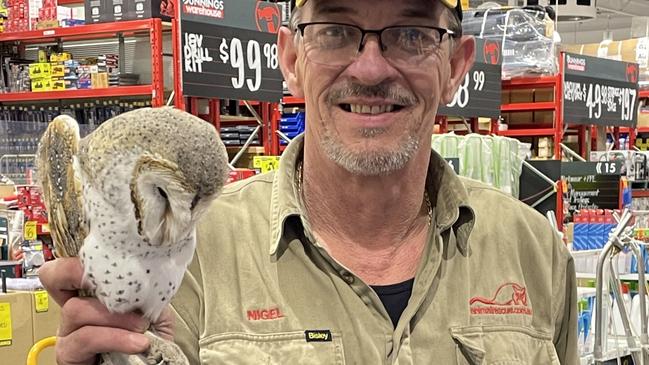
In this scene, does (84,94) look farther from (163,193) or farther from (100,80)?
(163,193)

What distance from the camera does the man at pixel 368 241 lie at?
1347 mm

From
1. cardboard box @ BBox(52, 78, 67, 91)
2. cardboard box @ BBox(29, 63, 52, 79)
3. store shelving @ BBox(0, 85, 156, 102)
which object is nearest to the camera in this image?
Result: store shelving @ BBox(0, 85, 156, 102)

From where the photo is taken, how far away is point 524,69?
6.74 m

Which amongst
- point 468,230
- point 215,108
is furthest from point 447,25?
point 215,108

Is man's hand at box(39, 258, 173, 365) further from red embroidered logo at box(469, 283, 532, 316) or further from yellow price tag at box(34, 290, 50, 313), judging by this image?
yellow price tag at box(34, 290, 50, 313)

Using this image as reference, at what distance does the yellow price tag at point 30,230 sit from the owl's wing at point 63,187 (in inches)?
144

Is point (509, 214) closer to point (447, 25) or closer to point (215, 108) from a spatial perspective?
point (447, 25)

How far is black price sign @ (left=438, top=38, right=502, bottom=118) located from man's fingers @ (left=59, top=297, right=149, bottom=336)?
5.18 m

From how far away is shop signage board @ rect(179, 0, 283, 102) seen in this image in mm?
4191

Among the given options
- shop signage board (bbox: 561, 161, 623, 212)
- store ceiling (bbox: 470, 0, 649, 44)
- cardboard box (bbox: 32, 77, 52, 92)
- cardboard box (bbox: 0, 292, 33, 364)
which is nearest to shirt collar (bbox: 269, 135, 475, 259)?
cardboard box (bbox: 0, 292, 33, 364)

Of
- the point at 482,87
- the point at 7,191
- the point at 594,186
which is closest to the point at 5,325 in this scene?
the point at 7,191

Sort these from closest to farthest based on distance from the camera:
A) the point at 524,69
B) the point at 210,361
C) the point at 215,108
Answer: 1. the point at 210,361
2. the point at 215,108
3. the point at 524,69

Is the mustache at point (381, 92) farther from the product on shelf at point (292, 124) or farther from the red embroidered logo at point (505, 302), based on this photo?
the product on shelf at point (292, 124)

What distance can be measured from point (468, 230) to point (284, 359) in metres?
0.43
